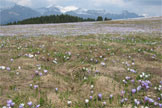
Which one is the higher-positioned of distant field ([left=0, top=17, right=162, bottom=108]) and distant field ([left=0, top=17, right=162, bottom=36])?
distant field ([left=0, top=17, right=162, bottom=36])

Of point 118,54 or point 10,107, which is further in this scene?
point 118,54

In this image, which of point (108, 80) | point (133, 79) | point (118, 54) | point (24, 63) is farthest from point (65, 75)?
point (118, 54)

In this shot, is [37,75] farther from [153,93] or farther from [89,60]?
[153,93]

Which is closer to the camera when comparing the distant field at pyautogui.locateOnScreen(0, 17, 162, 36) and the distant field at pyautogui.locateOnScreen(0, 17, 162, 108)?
the distant field at pyautogui.locateOnScreen(0, 17, 162, 108)

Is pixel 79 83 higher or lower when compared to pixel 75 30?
lower

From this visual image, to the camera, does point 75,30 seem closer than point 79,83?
No

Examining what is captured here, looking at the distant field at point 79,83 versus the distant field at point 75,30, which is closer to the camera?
the distant field at point 79,83

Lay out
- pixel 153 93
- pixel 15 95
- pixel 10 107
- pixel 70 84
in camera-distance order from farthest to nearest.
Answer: pixel 70 84, pixel 153 93, pixel 15 95, pixel 10 107

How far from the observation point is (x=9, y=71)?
19.1ft

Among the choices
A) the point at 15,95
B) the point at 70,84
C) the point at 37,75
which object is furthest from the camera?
the point at 37,75

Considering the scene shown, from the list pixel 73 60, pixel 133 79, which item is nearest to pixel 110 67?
pixel 133 79

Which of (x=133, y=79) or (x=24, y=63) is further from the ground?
(x=24, y=63)

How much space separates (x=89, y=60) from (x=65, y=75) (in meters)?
2.08

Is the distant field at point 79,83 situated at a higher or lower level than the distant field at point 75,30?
lower
